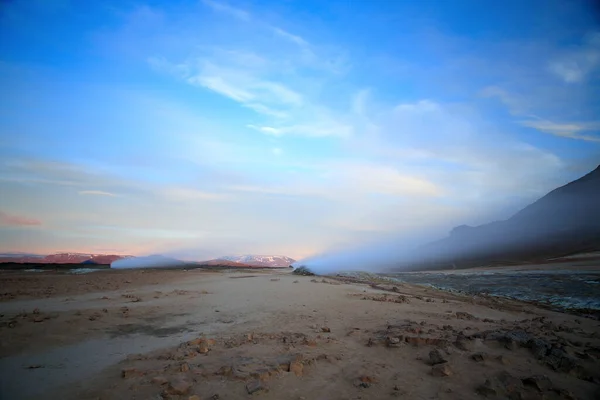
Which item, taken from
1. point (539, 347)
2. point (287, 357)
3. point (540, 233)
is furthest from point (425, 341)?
point (540, 233)

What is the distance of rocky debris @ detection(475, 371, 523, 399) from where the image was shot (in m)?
4.11

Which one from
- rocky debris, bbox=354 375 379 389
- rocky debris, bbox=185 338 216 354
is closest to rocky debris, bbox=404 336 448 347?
rocky debris, bbox=354 375 379 389

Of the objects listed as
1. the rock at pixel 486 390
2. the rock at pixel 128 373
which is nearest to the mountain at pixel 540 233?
the rock at pixel 486 390

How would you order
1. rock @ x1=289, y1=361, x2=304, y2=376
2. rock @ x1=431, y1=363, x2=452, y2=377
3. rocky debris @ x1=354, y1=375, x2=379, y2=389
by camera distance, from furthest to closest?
rock @ x1=289, y1=361, x2=304, y2=376, rock @ x1=431, y1=363, x2=452, y2=377, rocky debris @ x1=354, y1=375, x2=379, y2=389

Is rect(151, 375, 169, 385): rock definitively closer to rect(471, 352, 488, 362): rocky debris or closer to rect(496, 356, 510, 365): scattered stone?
rect(471, 352, 488, 362): rocky debris

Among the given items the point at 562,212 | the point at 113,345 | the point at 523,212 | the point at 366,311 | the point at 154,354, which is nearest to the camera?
the point at 154,354

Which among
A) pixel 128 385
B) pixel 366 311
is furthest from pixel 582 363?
pixel 128 385

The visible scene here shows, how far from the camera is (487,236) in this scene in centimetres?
8431

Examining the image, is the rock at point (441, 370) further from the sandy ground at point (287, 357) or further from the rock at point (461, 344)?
the rock at point (461, 344)

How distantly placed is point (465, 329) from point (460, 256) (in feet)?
218

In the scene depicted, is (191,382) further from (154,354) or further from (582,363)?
(582,363)

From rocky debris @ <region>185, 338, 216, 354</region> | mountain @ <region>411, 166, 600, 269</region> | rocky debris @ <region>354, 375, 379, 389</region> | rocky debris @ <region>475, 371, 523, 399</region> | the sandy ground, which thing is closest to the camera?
rocky debris @ <region>475, 371, 523, 399</region>

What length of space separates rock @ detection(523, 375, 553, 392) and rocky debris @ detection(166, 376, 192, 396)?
4.98 metres

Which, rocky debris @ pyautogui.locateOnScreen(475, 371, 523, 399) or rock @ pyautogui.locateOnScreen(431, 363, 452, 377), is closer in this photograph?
rocky debris @ pyautogui.locateOnScreen(475, 371, 523, 399)
